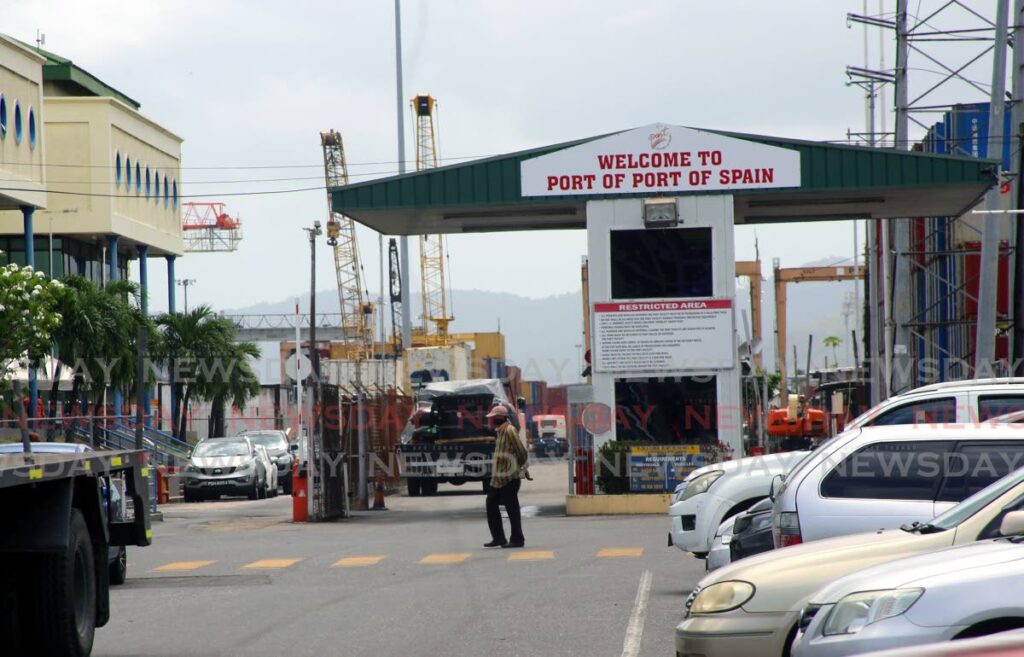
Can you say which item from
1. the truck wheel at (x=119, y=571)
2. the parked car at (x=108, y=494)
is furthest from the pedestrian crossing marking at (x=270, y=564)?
the truck wheel at (x=119, y=571)

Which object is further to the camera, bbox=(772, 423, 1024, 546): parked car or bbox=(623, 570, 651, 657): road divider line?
bbox=(623, 570, 651, 657): road divider line

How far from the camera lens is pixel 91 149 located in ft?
160

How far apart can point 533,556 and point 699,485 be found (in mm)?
3650

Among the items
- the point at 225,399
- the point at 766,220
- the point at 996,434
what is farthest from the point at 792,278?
the point at 996,434

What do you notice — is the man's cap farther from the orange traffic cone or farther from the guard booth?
the orange traffic cone

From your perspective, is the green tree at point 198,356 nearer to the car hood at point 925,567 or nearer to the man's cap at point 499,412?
the man's cap at point 499,412

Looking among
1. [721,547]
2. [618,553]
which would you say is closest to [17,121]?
[618,553]

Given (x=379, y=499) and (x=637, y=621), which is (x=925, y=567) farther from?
(x=379, y=499)

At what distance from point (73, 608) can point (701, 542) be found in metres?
5.81

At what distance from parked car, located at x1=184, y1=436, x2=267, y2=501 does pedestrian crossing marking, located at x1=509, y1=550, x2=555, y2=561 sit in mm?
17007

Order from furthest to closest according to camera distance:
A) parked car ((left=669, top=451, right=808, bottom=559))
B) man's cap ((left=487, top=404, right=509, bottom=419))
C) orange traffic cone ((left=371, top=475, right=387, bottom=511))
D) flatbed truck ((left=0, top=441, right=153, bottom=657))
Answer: orange traffic cone ((left=371, top=475, right=387, bottom=511)) → man's cap ((left=487, top=404, right=509, bottom=419)) → parked car ((left=669, top=451, right=808, bottom=559)) → flatbed truck ((left=0, top=441, right=153, bottom=657))

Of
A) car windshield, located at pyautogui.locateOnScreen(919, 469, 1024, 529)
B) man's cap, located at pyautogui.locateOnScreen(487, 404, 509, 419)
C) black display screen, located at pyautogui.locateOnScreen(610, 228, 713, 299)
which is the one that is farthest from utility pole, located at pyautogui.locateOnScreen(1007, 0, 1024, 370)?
car windshield, located at pyautogui.locateOnScreen(919, 469, 1024, 529)

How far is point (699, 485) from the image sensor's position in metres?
13.9

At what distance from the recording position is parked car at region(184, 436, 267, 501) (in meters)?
33.3
